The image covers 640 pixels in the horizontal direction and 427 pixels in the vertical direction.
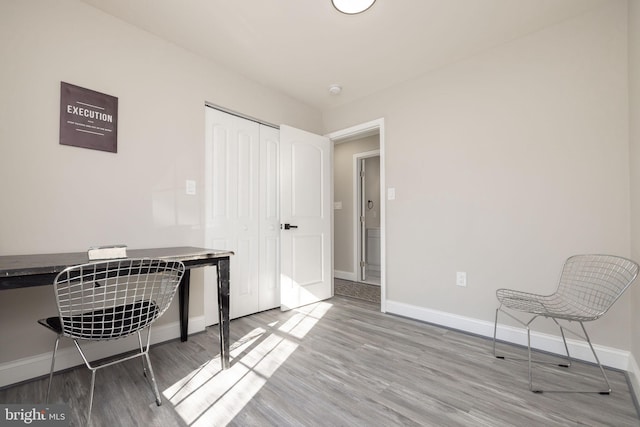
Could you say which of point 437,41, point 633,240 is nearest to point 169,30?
point 437,41

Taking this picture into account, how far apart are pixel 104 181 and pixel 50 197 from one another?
1.02 ft

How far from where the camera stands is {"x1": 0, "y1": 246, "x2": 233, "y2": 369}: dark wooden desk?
4.23 feet

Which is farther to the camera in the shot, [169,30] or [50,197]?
[169,30]

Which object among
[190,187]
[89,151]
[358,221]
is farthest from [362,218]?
[89,151]

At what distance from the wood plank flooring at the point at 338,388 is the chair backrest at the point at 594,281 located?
0.45 m

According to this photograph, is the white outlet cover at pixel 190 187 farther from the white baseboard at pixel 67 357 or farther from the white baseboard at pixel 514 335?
the white baseboard at pixel 514 335

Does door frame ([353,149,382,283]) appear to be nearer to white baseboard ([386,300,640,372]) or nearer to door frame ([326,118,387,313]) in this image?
door frame ([326,118,387,313])

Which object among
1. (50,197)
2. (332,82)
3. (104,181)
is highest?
(332,82)

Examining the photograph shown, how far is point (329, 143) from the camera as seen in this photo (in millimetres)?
3703

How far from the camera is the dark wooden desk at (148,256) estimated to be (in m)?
1.29

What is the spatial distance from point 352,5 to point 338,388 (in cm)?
242

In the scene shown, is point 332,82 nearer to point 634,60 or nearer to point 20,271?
point 634,60

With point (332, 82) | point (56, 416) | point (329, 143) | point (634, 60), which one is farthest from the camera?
point (329, 143)

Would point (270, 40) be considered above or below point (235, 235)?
above
